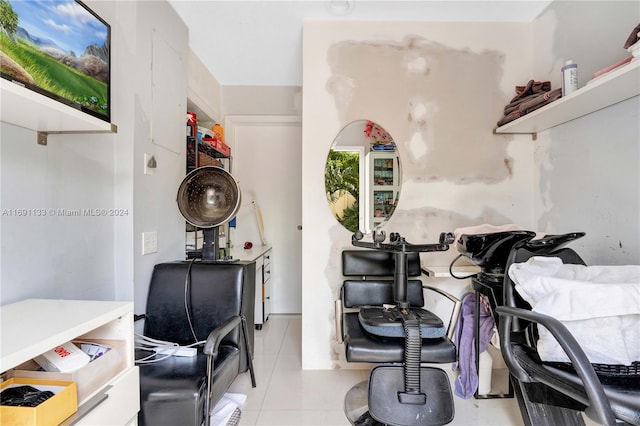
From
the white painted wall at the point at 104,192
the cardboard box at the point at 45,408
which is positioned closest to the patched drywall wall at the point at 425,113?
the white painted wall at the point at 104,192

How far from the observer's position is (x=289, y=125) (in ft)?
11.5

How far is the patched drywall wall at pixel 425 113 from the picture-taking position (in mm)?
2215

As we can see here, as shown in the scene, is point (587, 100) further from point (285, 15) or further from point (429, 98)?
point (285, 15)

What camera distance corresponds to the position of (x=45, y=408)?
0.75 meters

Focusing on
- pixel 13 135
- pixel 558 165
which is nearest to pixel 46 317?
pixel 13 135

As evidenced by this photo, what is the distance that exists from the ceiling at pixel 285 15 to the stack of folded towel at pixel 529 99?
600mm

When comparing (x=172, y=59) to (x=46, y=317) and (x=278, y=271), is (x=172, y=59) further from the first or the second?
(x=278, y=271)

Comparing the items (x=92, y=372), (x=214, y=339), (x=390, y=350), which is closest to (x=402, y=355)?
(x=390, y=350)

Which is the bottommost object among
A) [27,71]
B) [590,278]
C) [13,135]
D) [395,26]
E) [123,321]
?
[123,321]

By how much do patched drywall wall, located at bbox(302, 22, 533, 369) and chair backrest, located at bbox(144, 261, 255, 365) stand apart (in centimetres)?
70

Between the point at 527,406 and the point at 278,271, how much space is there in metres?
2.67

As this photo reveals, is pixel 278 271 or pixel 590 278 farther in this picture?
pixel 278 271

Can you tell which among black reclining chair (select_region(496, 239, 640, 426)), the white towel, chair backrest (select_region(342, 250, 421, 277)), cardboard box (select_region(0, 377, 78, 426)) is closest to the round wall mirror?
chair backrest (select_region(342, 250, 421, 277))

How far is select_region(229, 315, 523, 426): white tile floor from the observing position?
167 cm
